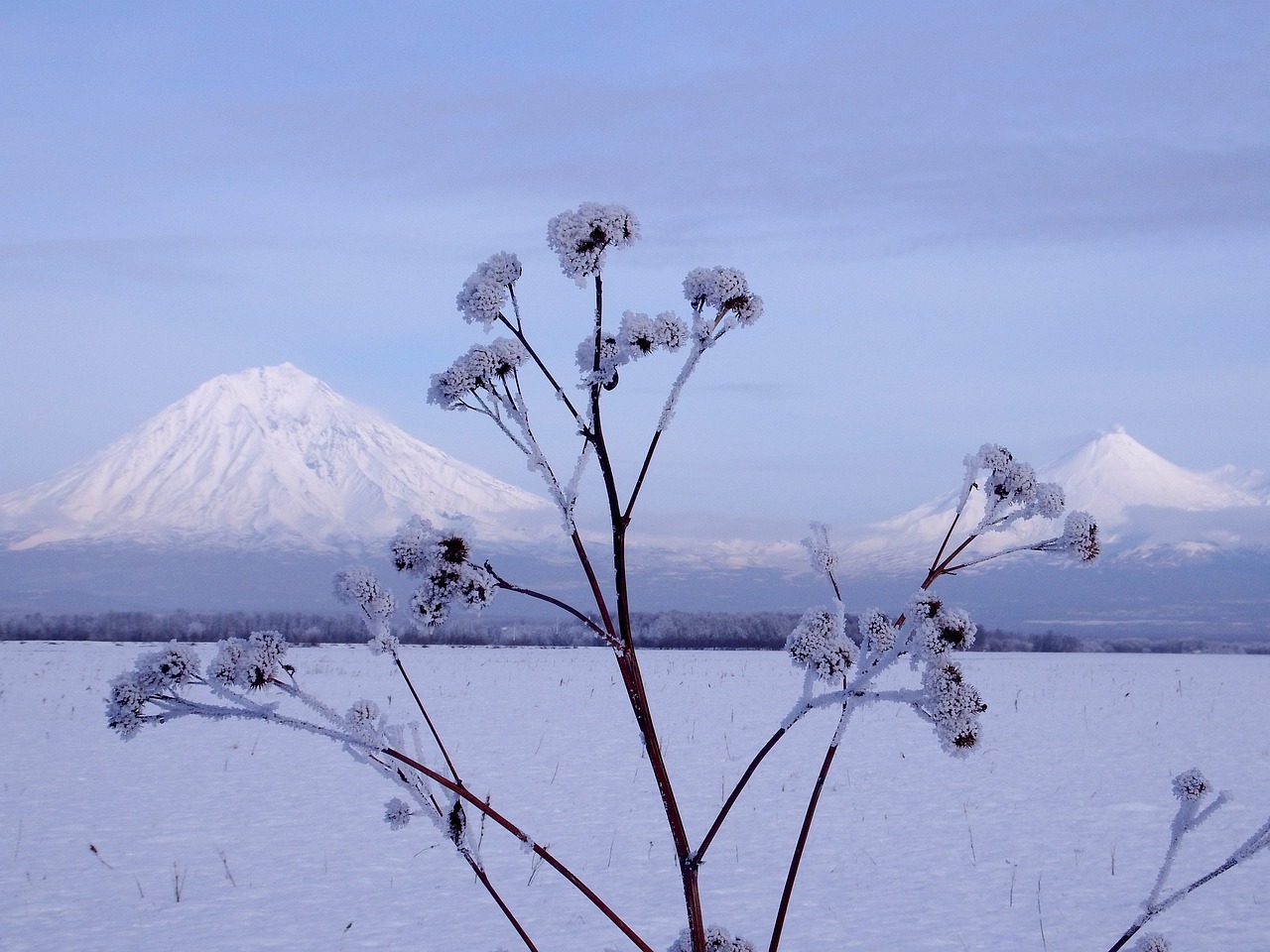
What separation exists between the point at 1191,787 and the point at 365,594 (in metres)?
1.44

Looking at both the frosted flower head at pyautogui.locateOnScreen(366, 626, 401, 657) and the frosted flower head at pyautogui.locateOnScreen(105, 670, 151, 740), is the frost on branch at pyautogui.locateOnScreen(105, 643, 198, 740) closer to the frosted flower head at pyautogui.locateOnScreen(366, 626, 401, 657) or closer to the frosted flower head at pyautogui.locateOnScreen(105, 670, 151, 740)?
the frosted flower head at pyautogui.locateOnScreen(105, 670, 151, 740)

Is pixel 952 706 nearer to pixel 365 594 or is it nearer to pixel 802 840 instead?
pixel 802 840

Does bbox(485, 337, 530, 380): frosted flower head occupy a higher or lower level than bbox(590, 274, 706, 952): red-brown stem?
higher

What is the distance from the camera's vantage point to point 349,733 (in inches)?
59.6

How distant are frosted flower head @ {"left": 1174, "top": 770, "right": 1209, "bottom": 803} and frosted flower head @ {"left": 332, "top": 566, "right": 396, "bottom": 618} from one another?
1351 millimetres

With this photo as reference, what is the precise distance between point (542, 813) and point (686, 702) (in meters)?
10.6

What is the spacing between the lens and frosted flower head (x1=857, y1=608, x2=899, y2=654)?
145 centimetres

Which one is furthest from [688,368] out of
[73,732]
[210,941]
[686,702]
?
[686,702]

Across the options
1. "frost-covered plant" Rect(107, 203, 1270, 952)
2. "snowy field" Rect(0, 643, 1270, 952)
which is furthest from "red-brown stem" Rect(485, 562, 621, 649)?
"snowy field" Rect(0, 643, 1270, 952)

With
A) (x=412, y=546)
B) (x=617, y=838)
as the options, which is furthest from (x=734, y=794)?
(x=617, y=838)

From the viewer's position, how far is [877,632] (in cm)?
147

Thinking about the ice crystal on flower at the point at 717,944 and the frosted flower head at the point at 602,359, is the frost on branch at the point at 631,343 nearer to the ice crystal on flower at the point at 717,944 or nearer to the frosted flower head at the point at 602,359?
the frosted flower head at the point at 602,359

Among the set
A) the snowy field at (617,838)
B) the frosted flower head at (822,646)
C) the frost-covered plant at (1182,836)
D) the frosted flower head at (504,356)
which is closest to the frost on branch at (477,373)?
the frosted flower head at (504,356)

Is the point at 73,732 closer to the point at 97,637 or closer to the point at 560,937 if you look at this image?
the point at 560,937
